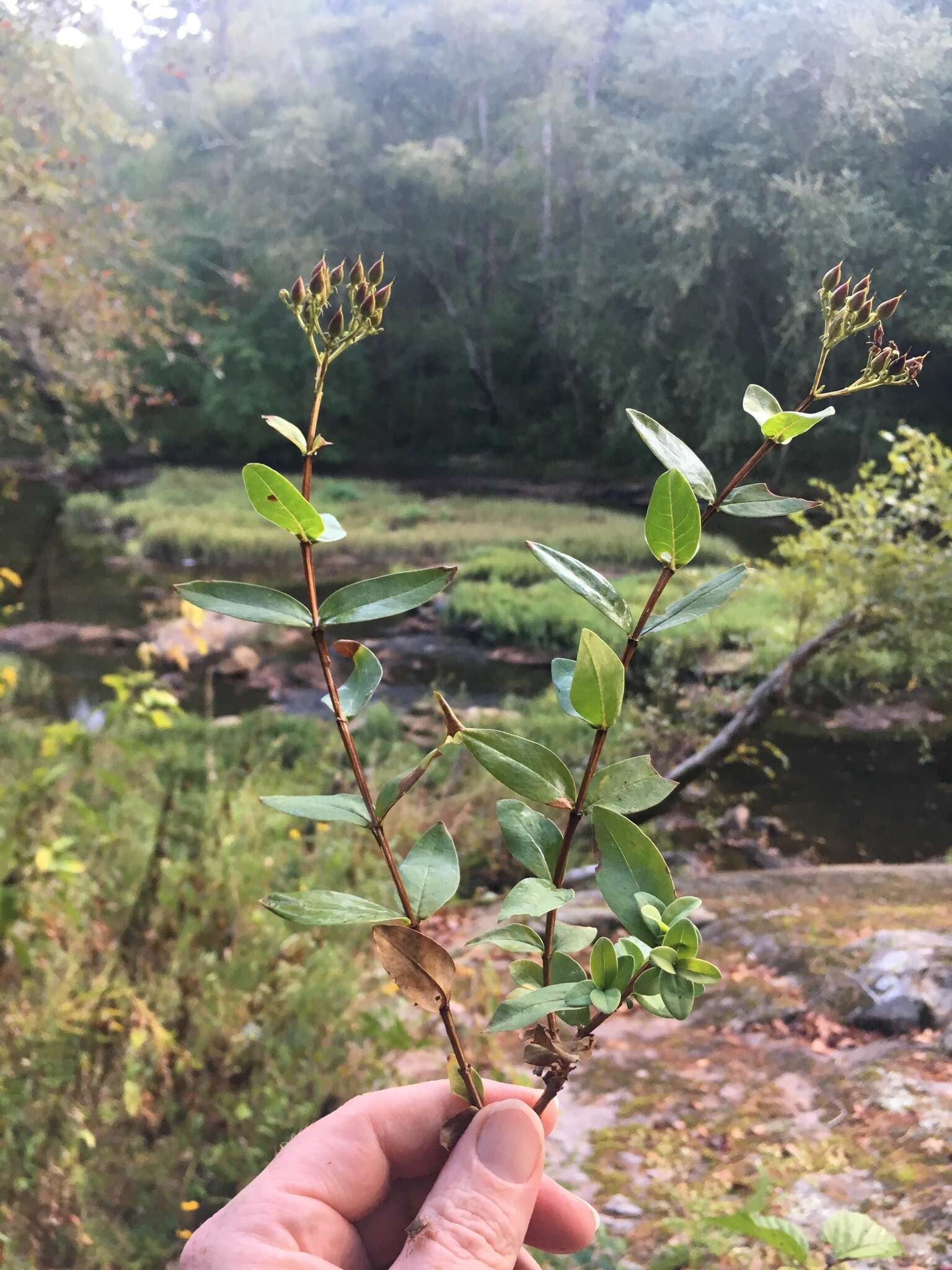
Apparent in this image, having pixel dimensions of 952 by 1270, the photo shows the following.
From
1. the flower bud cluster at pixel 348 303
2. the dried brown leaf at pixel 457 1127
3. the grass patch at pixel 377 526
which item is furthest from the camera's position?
the grass patch at pixel 377 526

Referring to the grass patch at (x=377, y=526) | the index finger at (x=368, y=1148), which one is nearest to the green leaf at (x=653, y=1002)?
the index finger at (x=368, y=1148)

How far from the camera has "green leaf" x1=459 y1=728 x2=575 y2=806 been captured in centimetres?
24

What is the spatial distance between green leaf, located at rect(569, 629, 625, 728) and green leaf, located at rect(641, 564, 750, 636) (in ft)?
0.09


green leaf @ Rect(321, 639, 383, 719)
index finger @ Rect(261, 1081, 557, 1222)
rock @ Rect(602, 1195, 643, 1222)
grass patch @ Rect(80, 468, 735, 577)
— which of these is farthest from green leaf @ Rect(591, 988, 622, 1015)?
grass patch @ Rect(80, 468, 735, 577)

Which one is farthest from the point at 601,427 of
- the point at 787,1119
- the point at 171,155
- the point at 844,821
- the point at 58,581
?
the point at 171,155

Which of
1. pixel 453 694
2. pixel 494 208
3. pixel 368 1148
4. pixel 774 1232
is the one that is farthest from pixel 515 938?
pixel 494 208

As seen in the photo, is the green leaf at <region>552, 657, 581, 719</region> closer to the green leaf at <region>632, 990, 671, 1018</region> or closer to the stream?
the green leaf at <region>632, 990, 671, 1018</region>

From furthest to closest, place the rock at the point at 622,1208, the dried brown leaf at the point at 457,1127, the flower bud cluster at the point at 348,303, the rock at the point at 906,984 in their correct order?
the rock at the point at 906,984, the rock at the point at 622,1208, the dried brown leaf at the point at 457,1127, the flower bud cluster at the point at 348,303

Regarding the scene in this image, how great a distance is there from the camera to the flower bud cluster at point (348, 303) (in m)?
0.20

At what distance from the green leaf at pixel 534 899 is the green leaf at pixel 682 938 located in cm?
3

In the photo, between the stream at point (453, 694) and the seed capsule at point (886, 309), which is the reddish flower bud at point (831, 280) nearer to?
the seed capsule at point (886, 309)

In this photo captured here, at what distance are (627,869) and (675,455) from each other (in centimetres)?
12

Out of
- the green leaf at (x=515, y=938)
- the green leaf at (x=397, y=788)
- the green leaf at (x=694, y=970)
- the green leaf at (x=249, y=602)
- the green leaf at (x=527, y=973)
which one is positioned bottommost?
the green leaf at (x=527, y=973)

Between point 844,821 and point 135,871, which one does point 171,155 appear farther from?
point 844,821
